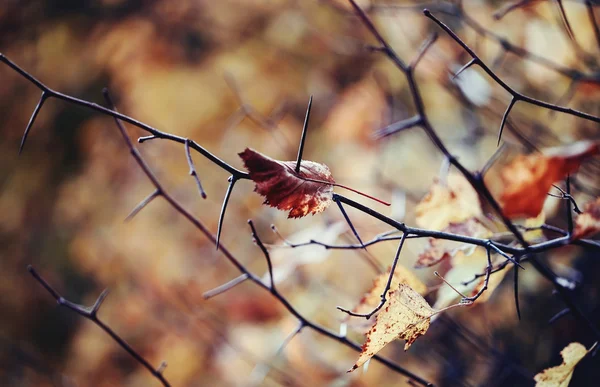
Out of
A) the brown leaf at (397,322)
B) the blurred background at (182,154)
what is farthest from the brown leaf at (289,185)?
the blurred background at (182,154)

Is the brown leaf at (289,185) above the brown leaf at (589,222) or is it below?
below

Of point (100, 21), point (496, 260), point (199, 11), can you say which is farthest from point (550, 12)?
point (100, 21)

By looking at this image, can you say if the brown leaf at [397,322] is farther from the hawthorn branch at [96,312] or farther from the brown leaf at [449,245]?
the hawthorn branch at [96,312]

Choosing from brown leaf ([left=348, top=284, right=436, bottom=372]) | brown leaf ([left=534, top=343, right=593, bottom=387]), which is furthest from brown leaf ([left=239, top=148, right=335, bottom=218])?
brown leaf ([left=534, top=343, right=593, bottom=387])

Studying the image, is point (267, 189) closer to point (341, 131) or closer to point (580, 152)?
→ point (580, 152)

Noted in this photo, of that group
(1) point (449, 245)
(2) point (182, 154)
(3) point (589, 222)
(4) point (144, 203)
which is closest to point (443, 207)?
(1) point (449, 245)

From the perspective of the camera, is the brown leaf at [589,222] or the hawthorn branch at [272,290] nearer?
the brown leaf at [589,222]
